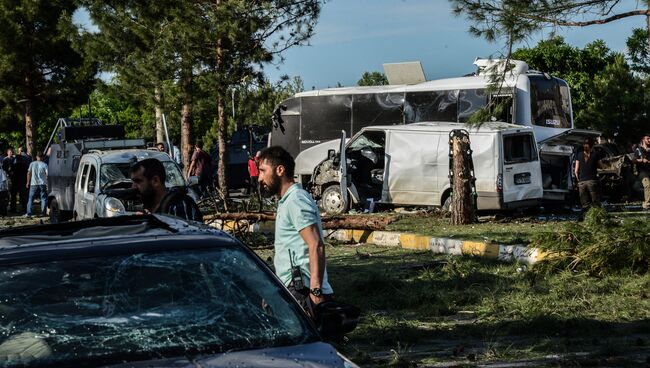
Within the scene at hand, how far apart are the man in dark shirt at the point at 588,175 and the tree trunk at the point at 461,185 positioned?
8.28 ft

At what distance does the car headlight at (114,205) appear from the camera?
18.4 metres

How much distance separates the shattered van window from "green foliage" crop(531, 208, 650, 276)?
8.20 meters

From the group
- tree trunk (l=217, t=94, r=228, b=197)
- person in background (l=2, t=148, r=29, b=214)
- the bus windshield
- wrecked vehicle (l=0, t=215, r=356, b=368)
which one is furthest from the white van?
wrecked vehicle (l=0, t=215, r=356, b=368)

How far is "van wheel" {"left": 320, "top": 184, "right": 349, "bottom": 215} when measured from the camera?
79.5 ft

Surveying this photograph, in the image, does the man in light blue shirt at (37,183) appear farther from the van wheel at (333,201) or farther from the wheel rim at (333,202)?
the wheel rim at (333,202)

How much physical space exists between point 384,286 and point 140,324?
7887 millimetres

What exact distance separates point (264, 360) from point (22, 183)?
3001cm

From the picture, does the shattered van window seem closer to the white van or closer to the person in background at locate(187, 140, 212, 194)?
the white van

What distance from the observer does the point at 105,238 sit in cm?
522

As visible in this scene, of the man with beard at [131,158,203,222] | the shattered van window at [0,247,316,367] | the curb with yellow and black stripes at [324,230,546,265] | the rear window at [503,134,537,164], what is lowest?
the curb with yellow and black stripes at [324,230,546,265]

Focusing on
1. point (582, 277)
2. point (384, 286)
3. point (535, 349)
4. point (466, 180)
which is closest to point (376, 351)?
point (535, 349)

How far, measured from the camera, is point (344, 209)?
79.2 ft

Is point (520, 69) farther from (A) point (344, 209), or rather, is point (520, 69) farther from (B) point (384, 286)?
(B) point (384, 286)

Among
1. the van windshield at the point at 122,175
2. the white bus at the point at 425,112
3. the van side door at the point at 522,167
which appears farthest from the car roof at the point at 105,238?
the white bus at the point at 425,112
